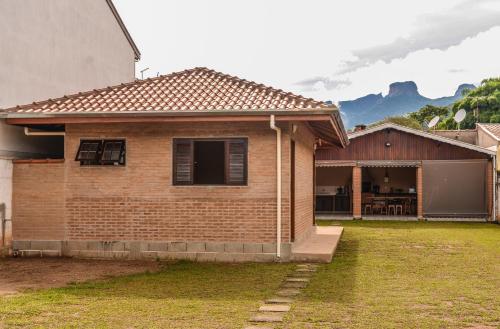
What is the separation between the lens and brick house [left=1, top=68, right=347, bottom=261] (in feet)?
Answer: 41.1

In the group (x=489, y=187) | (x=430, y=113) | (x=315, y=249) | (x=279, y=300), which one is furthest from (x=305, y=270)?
(x=430, y=113)

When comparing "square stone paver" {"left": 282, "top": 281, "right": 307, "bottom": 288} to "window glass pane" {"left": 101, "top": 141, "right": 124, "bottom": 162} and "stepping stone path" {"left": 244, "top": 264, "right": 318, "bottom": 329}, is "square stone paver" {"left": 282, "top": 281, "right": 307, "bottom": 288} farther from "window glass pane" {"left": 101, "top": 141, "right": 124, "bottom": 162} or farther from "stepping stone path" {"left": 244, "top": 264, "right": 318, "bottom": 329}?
"window glass pane" {"left": 101, "top": 141, "right": 124, "bottom": 162}

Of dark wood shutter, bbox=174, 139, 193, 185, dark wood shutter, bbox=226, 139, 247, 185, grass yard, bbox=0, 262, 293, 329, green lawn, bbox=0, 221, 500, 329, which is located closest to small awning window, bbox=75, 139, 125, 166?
dark wood shutter, bbox=174, 139, 193, 185

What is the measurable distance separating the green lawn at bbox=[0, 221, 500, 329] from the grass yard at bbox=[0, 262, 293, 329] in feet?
0.04

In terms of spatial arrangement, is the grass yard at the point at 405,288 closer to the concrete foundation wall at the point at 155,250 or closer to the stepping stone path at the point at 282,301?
the stepping stone path at the point at 282,301

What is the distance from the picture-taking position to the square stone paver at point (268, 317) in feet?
23.7

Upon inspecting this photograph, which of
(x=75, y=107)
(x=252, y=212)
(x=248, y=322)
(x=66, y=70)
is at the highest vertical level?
(x=66, y=70)

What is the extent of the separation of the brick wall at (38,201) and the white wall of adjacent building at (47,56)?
0.23m

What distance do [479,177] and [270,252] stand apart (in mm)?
18630

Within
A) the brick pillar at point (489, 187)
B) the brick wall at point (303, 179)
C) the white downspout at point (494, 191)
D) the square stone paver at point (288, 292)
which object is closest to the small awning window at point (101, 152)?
the brick wall at point (303, 179)

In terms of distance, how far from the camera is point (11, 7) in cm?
1374

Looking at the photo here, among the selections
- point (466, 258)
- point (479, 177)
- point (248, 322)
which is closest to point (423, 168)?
point (479, 177)

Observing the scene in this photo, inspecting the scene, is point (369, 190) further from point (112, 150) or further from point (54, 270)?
point (54, 270)

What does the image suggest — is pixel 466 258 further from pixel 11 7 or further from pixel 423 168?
pixel 423 168
